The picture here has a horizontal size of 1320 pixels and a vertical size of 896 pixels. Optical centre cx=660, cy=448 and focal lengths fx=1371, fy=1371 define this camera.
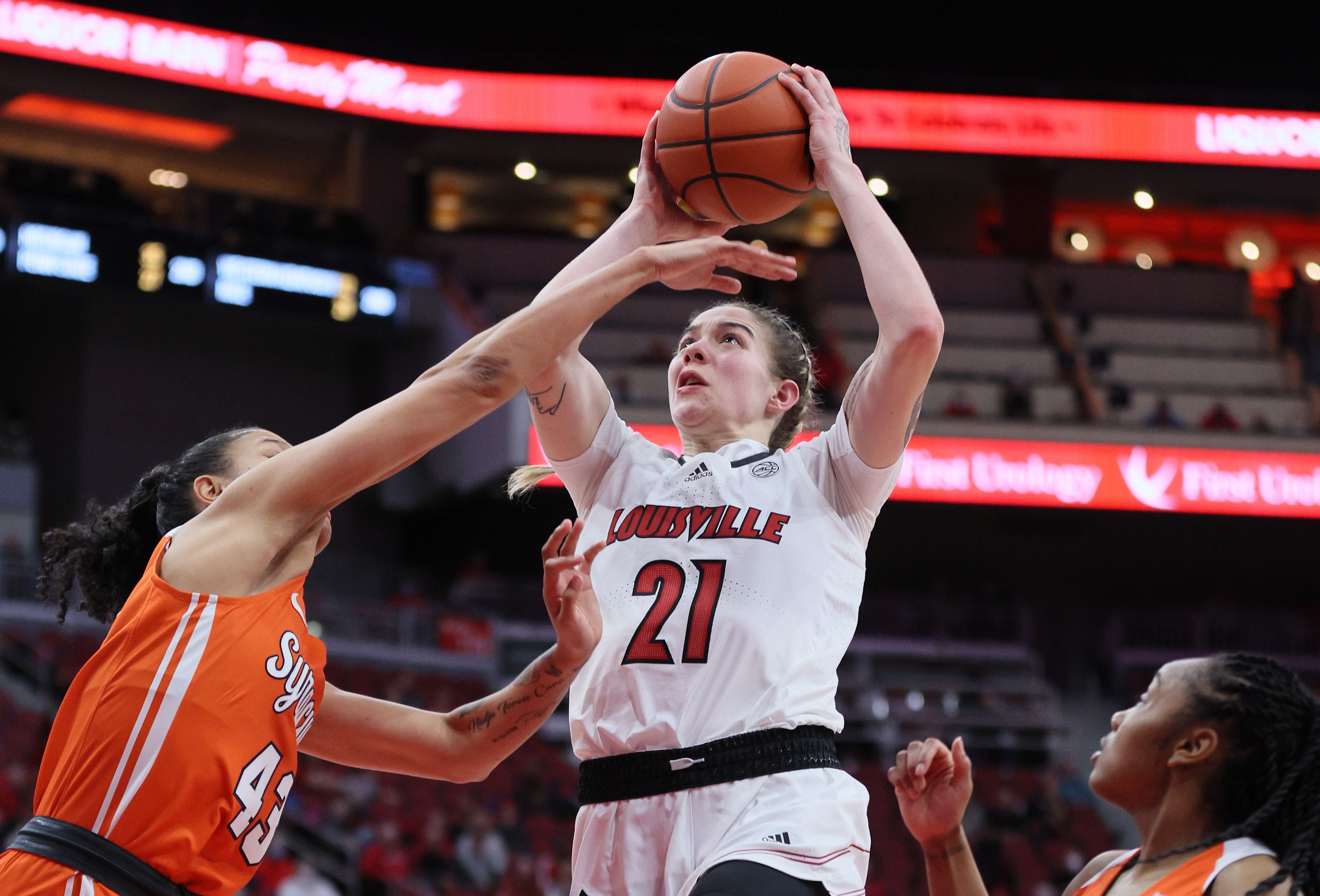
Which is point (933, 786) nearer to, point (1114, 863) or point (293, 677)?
point (1114, 863)

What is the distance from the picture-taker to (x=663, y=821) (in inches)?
120

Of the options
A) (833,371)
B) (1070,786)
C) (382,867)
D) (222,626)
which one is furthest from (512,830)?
(222,626)

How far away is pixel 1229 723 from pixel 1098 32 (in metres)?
22.2

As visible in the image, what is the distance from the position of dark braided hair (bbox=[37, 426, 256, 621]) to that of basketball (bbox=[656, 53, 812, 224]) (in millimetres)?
1351

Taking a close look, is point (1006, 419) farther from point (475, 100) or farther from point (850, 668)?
point (475, 100)

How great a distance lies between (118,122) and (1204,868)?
21900 millimetres

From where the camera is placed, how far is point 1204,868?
270 cm

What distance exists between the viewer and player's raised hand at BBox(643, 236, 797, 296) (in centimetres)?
309

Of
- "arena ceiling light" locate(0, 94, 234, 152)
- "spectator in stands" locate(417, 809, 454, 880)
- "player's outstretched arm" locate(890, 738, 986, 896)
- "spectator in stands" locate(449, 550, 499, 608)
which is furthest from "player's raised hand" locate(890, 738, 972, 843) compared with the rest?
"arena ceiling light" locate(0, 94, 234, 152)

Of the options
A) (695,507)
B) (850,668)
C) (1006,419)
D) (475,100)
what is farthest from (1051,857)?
(475,100)

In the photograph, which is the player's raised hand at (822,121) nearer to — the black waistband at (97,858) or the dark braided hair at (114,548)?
the dark braided hair at (114,548)

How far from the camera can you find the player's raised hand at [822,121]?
3.49m

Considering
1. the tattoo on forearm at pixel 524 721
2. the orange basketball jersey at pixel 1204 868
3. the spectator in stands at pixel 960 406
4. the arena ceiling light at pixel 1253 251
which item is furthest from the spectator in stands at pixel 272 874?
the arena ceiling light at pixel 1253 251

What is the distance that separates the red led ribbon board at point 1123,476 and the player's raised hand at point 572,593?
14.5 metres
